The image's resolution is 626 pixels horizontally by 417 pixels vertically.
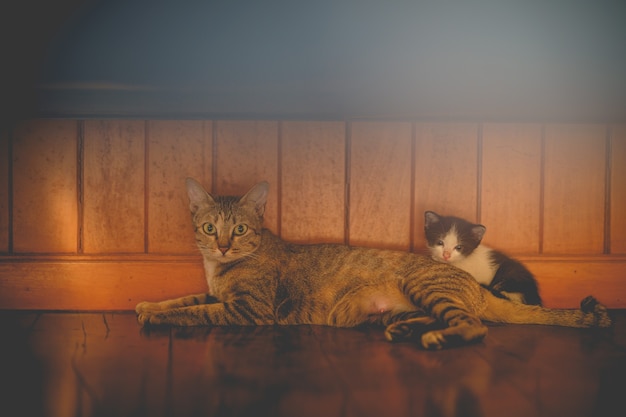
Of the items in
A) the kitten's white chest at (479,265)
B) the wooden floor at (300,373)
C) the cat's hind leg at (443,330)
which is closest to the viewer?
the wooden floor at (300,373)

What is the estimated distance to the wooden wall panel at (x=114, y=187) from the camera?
2.49 metres

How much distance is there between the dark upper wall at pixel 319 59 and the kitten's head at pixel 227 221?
429mm

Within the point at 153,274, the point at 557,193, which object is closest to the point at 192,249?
the point at 153,274

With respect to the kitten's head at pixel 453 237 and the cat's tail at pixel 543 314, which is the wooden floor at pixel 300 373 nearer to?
the cat's tail at pixel 543 314

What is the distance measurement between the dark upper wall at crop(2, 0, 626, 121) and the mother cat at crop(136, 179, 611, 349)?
0.48 m

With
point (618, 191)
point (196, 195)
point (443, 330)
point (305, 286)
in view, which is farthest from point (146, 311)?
point (618, 191)

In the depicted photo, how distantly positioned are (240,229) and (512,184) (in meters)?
1.35

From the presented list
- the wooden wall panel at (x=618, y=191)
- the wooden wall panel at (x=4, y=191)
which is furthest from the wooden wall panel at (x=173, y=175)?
the wooden wall panel at (x=618, y=191)

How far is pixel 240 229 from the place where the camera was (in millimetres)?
2250

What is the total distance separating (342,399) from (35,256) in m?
1.84

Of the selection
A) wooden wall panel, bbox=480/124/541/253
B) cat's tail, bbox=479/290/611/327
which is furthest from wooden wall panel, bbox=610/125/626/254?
cat's tail, bbox=479/290/611/327

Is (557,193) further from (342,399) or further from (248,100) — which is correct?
(342,399)

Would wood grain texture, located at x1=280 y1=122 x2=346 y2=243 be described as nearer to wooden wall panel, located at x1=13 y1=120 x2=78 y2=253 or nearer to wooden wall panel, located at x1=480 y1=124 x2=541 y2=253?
wooden wall panel, located at x1=480 y1=124 x2=541 y2=253

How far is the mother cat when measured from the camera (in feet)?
6.84
